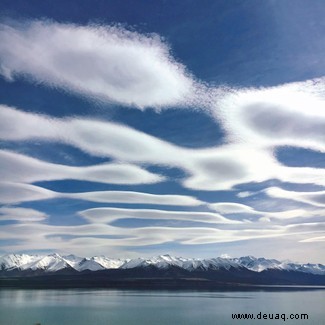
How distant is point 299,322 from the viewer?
4459 inches

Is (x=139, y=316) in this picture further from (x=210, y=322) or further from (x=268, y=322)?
(x=268, y=322)

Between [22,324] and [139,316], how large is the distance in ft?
121

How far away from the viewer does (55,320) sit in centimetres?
11706

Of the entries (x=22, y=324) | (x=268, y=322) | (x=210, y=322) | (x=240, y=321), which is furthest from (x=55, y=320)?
(x=268, y=322)

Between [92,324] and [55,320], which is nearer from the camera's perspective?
[92,324]

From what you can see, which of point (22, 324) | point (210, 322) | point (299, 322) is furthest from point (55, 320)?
point (299, 322)

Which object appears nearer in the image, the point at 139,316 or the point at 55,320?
the point at 55,320

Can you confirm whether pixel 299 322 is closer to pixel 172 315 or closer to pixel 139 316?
pixel 172 315

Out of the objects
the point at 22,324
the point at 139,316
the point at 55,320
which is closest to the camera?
the point at 22,324

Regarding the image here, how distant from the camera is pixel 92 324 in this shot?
354 feet

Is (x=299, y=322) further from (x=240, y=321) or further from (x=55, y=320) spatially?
(x=55, y=320)

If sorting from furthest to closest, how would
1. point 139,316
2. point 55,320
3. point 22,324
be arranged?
point 139,316
point 55,320
point 22,324

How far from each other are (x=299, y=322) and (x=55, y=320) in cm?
7285

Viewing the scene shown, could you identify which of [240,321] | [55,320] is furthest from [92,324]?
[240,321]
